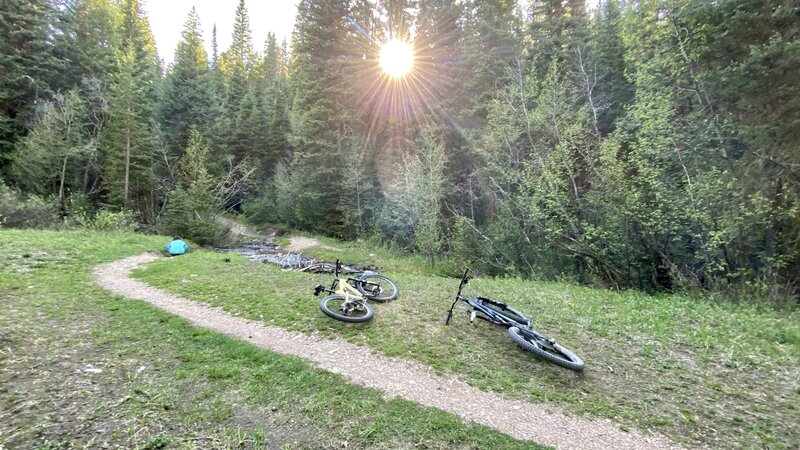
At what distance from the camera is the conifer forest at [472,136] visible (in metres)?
8.34

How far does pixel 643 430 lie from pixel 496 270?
11763mm

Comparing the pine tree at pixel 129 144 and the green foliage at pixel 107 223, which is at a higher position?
the pine tree at pixel 129 144

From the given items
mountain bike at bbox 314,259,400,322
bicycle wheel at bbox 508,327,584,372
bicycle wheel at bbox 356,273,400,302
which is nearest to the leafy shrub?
mountain bike at bbox 314,259,400,322

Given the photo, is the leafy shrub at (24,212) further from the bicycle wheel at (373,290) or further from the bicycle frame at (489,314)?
the bicycle frame at (489,314)

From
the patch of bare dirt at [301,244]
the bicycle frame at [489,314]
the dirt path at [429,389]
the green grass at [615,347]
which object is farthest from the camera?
the patch of bare dirt at [301,244]

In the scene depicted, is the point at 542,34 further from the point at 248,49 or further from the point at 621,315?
the point at 248,49

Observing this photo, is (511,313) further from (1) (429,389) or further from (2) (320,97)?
(2) (320,97)

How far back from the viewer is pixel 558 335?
21.3ft

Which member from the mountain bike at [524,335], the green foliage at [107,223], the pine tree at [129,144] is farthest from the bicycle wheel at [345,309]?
the pine tree at [129,144]

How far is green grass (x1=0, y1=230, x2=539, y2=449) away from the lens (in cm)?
354

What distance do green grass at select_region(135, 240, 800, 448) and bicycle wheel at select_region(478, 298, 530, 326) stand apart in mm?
351

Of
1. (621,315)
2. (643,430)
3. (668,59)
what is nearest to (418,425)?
(643,430)

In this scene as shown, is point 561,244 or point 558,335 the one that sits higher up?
point 561,244

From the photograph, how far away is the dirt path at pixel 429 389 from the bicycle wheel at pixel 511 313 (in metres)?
2.14
